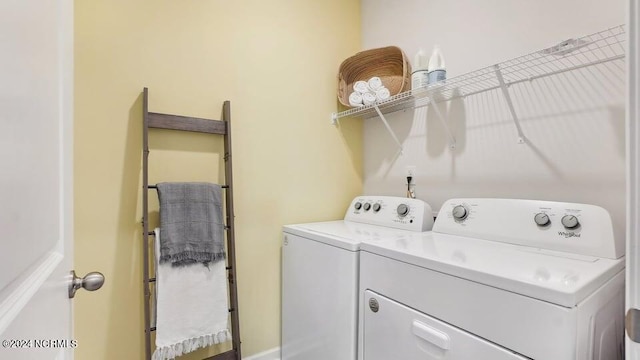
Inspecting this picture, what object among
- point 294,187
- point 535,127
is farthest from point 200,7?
point 535,127

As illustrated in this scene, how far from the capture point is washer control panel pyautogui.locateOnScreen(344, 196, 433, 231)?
1.54m

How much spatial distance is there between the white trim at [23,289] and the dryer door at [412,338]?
0.94m

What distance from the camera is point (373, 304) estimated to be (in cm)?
112

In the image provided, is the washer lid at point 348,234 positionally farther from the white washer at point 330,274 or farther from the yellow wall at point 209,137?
the yellow wall at point 209,137

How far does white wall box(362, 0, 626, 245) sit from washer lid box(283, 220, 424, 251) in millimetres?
378

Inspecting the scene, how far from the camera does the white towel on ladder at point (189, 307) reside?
4.43ft

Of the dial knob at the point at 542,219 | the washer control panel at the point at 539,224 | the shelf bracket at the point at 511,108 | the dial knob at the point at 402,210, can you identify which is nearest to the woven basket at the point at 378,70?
the shelf bracket at the point at 511,108

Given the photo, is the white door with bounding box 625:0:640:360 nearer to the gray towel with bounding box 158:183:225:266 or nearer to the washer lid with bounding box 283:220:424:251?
the washer lid with bounding box 283:220:424:251

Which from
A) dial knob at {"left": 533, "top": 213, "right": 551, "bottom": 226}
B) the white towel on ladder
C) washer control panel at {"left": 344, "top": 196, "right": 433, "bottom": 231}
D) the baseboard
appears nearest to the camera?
dial knob at {"left": 533, "top": 213, "right": 551, "bottom": 226}

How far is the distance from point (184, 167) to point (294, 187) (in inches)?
25.5

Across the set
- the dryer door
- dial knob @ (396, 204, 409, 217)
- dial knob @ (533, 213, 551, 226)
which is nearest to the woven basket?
dial knob @ (396, 204, 409, 217)

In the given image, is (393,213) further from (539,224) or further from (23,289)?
(23,289)

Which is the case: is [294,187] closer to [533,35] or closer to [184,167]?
[184,167]

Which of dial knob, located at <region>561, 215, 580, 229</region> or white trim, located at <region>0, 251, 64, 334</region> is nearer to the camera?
white trim, located at <region>0, 251, 64, 334</region>
